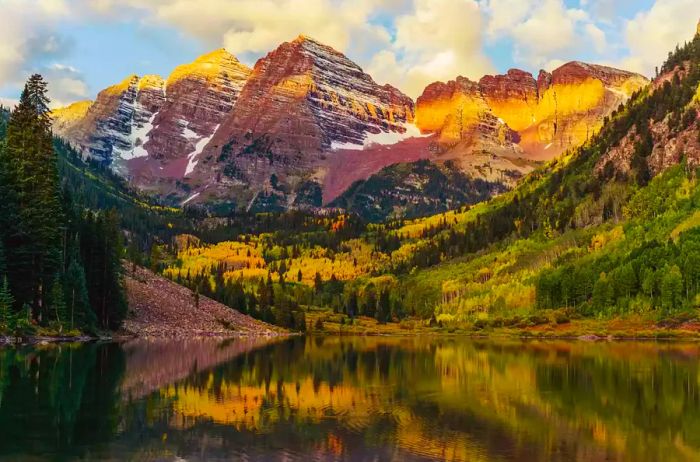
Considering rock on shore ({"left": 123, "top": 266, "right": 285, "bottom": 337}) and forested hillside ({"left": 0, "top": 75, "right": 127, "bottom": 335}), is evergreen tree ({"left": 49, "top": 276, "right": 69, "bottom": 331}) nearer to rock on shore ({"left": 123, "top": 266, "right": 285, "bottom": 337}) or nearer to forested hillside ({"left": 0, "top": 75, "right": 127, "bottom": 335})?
forested hillside ({"left": 0, "top": 75, "right": 127, "bottom": 335})

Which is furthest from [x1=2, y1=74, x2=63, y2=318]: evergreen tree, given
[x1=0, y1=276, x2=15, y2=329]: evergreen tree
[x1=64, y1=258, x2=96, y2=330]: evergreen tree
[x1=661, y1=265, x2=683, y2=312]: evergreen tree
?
[x1=661, y1=265, x2=683, y2=312]: evergreen tree

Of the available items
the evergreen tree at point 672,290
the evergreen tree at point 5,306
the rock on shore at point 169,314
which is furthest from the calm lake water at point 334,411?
the evergreen tree at point 672,290

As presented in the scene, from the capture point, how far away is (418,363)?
9950 centimetres

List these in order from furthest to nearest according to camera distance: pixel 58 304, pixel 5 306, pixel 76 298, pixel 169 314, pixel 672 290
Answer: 1. pixel 672 290
2. pixel 169 314
3. pixel 76 298
4. pixel 58 304
5. pixel 5 306

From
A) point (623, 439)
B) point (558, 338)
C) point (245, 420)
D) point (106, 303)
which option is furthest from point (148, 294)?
point (623, 439)

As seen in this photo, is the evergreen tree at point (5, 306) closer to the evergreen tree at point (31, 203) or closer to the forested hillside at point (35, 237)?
the forested hillside at point (35, 237)

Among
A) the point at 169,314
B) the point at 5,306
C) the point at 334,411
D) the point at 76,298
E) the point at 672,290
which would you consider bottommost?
the point at 334,411

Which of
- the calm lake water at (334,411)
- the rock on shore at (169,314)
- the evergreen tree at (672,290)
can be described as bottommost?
the calm lake water at (334,411)

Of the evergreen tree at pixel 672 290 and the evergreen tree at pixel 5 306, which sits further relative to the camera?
the evergreen tree at pixel 672 290

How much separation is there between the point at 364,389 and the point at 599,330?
139572 mm

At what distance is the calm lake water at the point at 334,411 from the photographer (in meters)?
36.8

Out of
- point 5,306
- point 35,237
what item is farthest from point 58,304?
point 5,306

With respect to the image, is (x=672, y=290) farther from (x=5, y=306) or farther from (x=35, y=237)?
(x=5, y=306)

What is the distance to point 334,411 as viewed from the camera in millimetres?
50750
